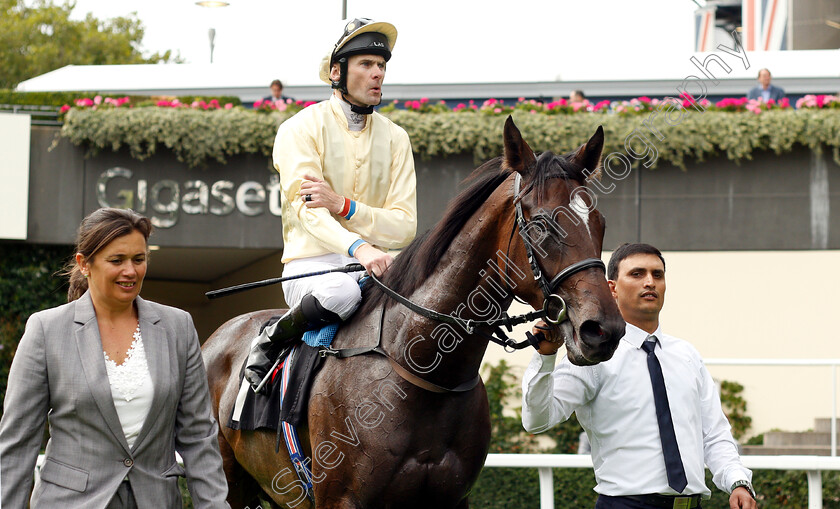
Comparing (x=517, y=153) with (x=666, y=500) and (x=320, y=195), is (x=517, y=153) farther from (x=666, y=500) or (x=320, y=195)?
(x=666, y=500)

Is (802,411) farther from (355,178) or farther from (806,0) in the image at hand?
(806,0)

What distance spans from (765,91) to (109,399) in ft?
30.4

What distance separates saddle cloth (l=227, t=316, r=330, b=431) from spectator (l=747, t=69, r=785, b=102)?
805cm

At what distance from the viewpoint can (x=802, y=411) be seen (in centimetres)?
912

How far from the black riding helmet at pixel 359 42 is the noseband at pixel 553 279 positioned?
1133mm

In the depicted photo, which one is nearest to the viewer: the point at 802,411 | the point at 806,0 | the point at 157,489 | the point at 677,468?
the point at 157,489

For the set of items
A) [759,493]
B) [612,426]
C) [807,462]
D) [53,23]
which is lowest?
[759,493]

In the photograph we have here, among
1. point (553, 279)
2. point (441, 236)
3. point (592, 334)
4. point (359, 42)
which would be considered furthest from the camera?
point (359, 42)

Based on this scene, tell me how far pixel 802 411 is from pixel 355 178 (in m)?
7.16

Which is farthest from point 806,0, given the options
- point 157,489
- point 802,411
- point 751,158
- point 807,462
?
point 157,489

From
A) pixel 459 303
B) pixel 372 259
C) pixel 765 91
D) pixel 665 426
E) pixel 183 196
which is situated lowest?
pixel 665 426

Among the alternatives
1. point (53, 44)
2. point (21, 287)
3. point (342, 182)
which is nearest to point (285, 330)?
point (342, 182)

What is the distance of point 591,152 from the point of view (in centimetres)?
281

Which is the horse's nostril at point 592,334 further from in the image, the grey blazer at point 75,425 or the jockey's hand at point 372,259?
the grey blazer at point 75,425
